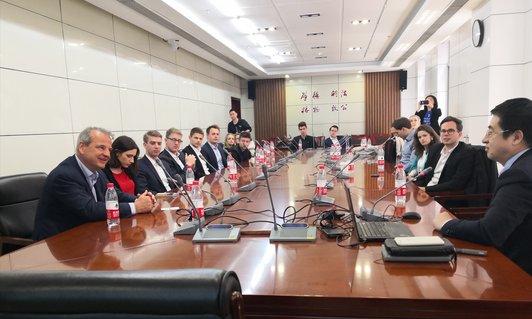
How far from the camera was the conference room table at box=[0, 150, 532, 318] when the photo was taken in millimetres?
976

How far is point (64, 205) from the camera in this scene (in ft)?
6.43

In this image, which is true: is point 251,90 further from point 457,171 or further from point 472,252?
point 472,252

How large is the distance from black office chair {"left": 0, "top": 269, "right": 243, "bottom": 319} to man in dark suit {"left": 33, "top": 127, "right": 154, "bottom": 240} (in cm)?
152

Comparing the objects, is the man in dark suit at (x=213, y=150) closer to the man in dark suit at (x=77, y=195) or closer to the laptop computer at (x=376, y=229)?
the man in dark suit at (x=77, y=195)

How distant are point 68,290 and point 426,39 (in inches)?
296

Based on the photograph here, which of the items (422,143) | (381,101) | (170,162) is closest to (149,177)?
(170,162)

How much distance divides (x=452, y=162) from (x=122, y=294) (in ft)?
9.58

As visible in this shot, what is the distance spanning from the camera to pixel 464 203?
9.03 ft

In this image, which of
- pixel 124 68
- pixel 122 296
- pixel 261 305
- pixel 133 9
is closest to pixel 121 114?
pixel 124 68

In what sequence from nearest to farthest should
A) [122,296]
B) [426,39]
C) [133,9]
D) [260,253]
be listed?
[122,296] → [260,253] → [133,9] → [426,39]

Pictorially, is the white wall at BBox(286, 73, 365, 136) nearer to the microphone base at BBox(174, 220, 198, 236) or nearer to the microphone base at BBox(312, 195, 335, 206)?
the microphone base at BBox(312, 195, 335, 206)

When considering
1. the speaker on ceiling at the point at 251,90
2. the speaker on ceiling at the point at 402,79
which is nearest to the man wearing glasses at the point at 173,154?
the speaker on ceiling at the point at 251,90

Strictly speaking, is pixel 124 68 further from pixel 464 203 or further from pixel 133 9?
pixel 464 203

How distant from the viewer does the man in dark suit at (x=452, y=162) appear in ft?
9.04
